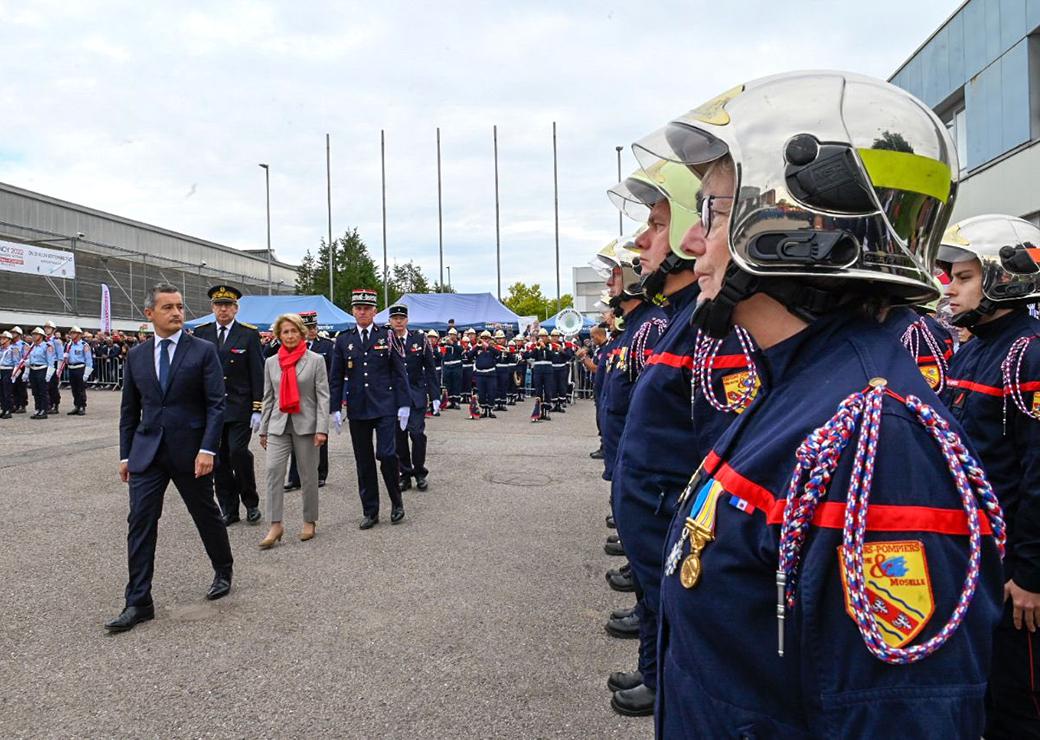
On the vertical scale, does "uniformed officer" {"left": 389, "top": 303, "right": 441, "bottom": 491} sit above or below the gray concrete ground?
above

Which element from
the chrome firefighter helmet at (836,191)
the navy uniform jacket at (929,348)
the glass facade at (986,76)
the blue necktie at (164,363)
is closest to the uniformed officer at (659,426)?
the navy uniform jacket at (929,348)

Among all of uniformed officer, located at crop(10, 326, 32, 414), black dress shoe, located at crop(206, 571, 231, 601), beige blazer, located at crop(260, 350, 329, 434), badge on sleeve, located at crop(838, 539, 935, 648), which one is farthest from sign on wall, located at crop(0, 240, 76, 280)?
badge on sleeve, located at crop(838, 539, 935, 648)

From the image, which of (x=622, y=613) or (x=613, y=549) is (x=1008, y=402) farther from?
(x=613, y=549)

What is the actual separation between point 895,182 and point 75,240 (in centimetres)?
4510

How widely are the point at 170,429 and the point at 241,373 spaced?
2635mm

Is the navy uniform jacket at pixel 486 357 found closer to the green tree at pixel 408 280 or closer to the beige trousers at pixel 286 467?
the beige trousers at pixel 286 467

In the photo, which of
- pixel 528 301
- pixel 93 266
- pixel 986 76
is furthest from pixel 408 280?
pixel 986 76

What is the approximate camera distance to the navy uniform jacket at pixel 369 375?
7426mm

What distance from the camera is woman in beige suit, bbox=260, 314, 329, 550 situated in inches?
264

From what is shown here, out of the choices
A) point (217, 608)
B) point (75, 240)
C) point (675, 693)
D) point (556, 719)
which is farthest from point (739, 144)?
point (75, 240)

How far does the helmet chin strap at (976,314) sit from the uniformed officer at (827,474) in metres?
1.95

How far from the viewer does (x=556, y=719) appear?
3.45 meters

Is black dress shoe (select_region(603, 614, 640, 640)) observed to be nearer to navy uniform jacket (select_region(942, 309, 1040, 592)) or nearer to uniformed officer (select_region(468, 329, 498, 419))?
navy uniform jacket (select_region(942, 309, 1040, 592))

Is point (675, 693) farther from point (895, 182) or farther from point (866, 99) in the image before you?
point (866, 99)
